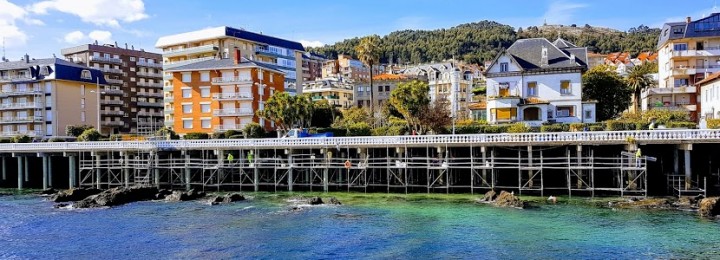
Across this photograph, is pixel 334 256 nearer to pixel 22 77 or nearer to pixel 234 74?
pixel 234 74

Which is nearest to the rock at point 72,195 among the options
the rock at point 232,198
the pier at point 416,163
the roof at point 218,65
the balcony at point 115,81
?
the pier at point 416,163

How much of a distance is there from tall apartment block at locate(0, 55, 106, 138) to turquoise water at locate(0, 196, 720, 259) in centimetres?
5412

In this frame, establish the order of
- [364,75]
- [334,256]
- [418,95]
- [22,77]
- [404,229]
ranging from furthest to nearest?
[364,75], [22,77], [418,95], [404,229], [334,256]

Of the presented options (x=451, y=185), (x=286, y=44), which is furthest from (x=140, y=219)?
(x=286, y=44)

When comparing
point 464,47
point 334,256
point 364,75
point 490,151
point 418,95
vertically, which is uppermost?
point 464,47

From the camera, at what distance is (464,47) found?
193 meters

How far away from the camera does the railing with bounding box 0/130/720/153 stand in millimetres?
38156

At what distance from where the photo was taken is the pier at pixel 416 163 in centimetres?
3922

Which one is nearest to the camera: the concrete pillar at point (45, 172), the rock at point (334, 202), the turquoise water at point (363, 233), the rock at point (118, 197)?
the turquoise water at point (363, 233)

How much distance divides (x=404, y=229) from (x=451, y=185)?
15154 mm

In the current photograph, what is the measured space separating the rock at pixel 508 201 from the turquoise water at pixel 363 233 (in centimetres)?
108

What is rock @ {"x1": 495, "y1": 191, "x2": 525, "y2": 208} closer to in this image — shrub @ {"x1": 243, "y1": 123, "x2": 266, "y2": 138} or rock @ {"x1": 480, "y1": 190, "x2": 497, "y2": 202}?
rock @ {"x1": 480, "y1": 190, "x2": 497, "y2": 202}

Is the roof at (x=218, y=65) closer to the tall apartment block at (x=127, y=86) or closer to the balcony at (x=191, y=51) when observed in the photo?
the balcony at (x=191, y=51)

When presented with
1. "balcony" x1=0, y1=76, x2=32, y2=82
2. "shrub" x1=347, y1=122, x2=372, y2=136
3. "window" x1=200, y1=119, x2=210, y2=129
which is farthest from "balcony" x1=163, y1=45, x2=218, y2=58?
"shrub" x1=347, y1=122, x2=372, y2=136
